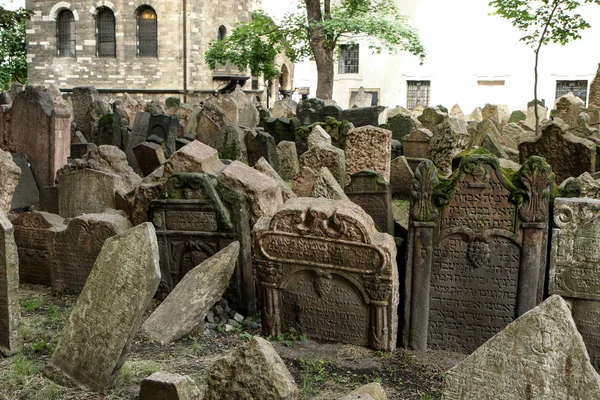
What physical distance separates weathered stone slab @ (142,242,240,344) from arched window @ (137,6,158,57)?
81.8 ft

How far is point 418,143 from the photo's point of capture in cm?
1225

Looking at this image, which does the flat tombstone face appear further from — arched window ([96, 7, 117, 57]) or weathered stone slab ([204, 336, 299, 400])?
arched window ([96, 7, 117, 57])

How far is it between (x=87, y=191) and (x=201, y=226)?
241 centimetres

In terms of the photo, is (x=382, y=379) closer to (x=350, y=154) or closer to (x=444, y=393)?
(x=444, y=393)

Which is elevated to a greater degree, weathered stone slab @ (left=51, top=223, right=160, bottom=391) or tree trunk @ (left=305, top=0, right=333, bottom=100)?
tree trunk @ (left=305, top=0, right=333, bottom=100)

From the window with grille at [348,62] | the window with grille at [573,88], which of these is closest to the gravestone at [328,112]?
the window with grille at [573,88]

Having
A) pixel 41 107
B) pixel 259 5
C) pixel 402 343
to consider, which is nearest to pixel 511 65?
pixel 259 5

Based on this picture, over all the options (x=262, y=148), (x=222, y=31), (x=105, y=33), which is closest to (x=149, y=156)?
(x=262, y=148)

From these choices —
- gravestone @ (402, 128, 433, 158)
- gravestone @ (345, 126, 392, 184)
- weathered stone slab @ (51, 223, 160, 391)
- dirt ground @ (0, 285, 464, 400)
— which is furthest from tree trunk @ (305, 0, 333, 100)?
weathered stone slab @ (51, 223, 160, 391)

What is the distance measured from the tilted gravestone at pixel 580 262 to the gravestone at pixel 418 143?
731 centimetres

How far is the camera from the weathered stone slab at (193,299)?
5.21 meters

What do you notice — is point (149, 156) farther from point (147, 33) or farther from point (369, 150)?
point (147, 33)

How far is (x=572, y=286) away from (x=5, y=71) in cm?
3070

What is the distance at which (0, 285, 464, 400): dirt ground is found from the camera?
167 inches
